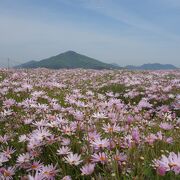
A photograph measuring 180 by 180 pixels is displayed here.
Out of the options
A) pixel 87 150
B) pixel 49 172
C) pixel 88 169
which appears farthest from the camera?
pixel 87 150

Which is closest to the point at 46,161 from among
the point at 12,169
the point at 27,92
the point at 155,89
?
the point at 12,169

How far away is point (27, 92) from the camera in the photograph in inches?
297

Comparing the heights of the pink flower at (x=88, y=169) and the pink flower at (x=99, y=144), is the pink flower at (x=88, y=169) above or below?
below

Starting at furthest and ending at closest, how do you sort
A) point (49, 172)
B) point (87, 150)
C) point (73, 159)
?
1. point (87, 150)
2. point (73, 159)
3. point (49, 172)

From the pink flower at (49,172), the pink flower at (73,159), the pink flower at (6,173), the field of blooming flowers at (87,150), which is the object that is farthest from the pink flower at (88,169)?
the pink flower at (6,173)

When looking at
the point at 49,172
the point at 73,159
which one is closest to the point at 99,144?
the point at 73,159

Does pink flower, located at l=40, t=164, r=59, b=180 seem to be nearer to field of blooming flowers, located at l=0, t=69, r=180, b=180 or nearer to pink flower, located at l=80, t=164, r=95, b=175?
field of blooming flowers, located at l=0, t=69, r=180, b=180

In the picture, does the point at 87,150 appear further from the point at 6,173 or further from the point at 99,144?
the point at 6,173

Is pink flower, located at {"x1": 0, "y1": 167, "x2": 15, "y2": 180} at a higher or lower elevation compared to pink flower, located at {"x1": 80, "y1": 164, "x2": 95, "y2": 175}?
lower

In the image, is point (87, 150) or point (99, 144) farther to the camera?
point (87, 150)

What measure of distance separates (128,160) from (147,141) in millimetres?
510

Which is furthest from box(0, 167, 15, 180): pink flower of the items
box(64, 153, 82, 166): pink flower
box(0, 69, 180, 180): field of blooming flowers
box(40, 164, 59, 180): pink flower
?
box(64, 153, 82, 166): pink flower

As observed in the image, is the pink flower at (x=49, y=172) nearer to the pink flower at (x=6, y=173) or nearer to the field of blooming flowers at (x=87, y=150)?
the field of blooming flowers at (x=87, y=150)

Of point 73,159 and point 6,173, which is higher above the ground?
point 73,159
